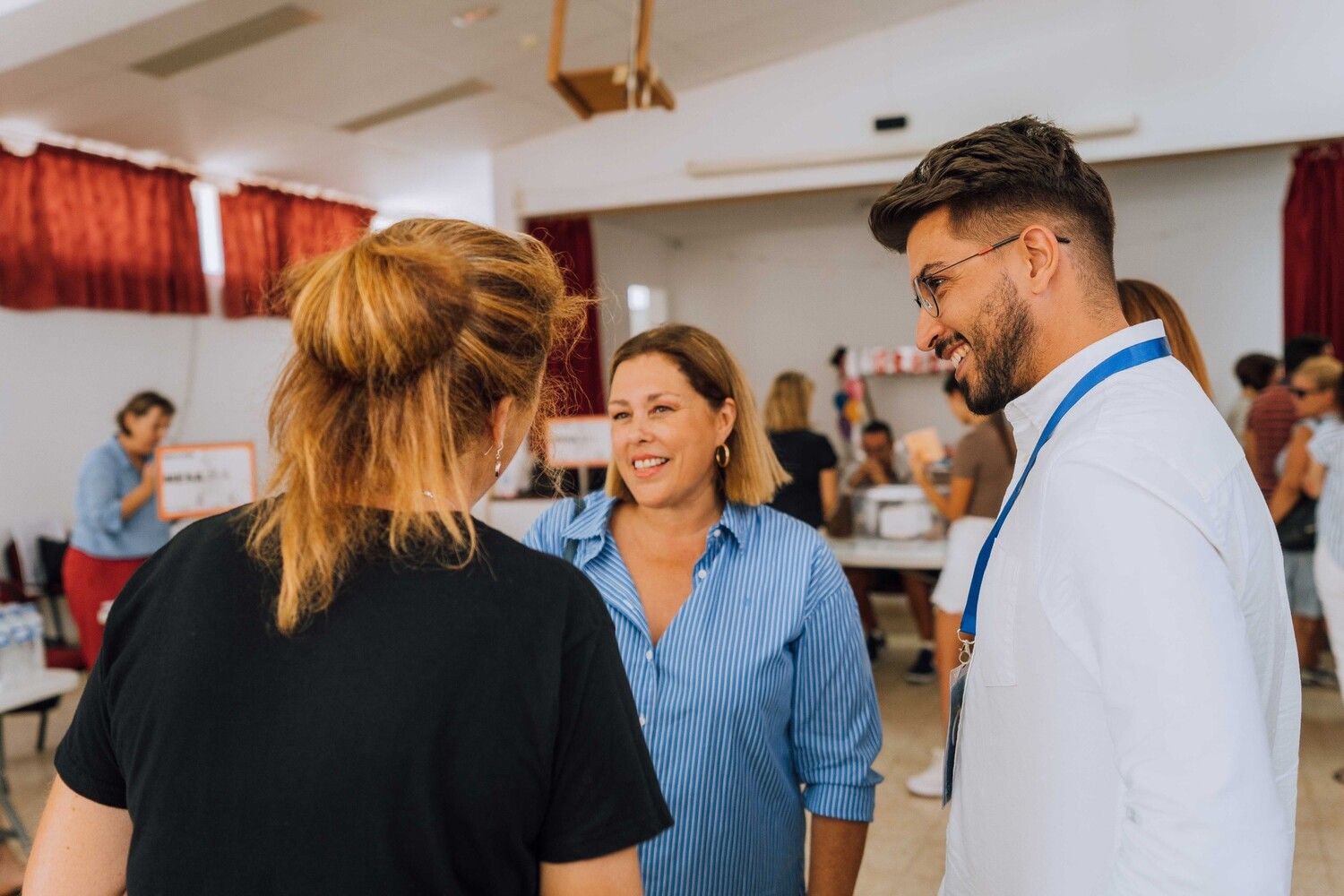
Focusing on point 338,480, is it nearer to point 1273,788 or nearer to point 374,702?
point 374,702

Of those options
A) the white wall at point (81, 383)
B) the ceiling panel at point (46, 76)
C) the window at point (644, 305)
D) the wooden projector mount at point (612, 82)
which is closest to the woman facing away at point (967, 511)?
the wooden projector mount at point (612, 82)

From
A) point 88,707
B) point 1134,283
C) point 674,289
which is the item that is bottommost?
point 88,707

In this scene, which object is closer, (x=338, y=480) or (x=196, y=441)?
(x=338, y=480)

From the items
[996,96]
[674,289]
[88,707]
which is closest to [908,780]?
[88,707]

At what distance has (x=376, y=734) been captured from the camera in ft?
2.52

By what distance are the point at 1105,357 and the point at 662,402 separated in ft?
2.77

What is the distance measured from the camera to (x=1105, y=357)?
1054 mm

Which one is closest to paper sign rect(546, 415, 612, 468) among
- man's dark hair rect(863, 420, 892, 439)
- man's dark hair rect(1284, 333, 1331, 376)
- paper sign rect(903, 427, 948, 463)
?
paper sign rect(903, 427, 948, 463)

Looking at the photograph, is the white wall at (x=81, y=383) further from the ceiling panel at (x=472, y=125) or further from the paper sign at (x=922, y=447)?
the paper sign at (x=922, y=447)

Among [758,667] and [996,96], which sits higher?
[996,96]

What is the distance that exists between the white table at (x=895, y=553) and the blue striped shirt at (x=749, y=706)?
9.83 feet

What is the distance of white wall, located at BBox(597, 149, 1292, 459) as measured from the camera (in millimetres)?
8570

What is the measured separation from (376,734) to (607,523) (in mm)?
1012

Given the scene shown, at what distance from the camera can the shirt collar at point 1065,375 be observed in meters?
1.06
